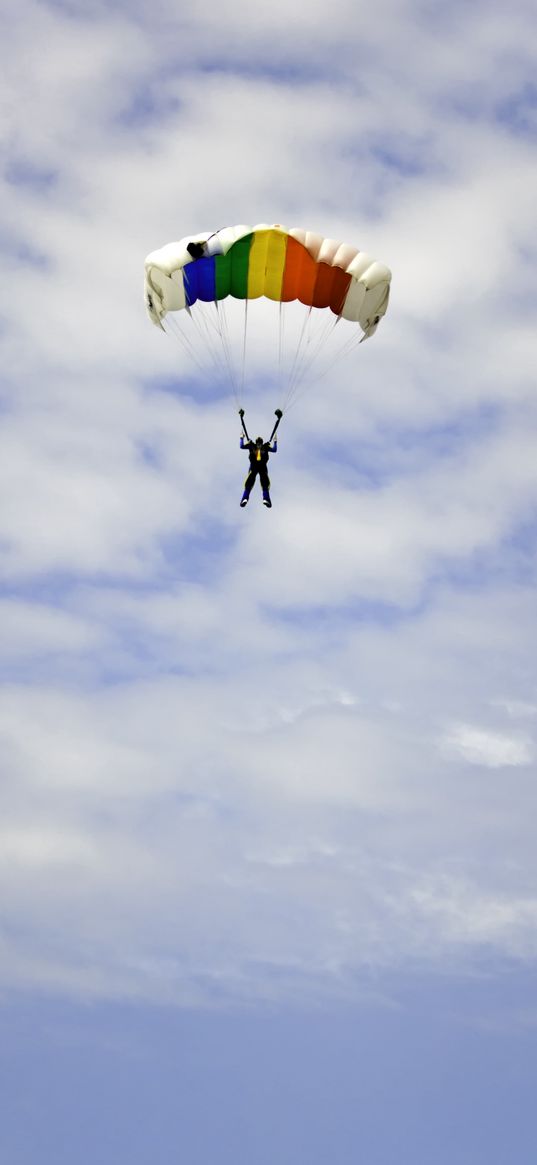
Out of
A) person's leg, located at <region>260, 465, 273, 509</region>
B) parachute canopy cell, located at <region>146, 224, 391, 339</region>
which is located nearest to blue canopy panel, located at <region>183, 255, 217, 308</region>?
parachute canopy cell, located at <region>146, 224, 391, 339</region>

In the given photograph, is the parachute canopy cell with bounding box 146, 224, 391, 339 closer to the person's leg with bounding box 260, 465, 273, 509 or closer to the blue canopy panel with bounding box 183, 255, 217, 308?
the blue canopy panel with bounding box 183, 255, 217, 308

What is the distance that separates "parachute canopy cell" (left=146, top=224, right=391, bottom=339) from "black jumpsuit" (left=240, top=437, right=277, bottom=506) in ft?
14.0

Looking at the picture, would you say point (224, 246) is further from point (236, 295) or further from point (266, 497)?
point (266, 497)

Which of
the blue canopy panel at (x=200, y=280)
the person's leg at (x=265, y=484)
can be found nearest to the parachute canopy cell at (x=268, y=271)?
the blue canopy panel at (x=200, y=280)

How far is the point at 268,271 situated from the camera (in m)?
71.8

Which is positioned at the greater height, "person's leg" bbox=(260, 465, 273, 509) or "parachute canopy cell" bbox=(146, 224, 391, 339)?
"parachute canopy cell" bbox=(146, 224, 391, 339)

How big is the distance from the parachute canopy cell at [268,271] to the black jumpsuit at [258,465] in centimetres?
428

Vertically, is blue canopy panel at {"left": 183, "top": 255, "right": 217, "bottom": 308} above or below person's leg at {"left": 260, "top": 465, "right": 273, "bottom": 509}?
above

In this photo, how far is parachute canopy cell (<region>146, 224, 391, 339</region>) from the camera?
7125 cm

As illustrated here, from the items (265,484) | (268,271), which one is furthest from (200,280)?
(265,484)

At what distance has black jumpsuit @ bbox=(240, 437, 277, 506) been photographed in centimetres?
7125

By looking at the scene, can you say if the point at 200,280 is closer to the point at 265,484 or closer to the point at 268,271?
the point at 268,271

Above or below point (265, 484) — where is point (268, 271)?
above

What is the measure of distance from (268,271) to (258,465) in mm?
5412
